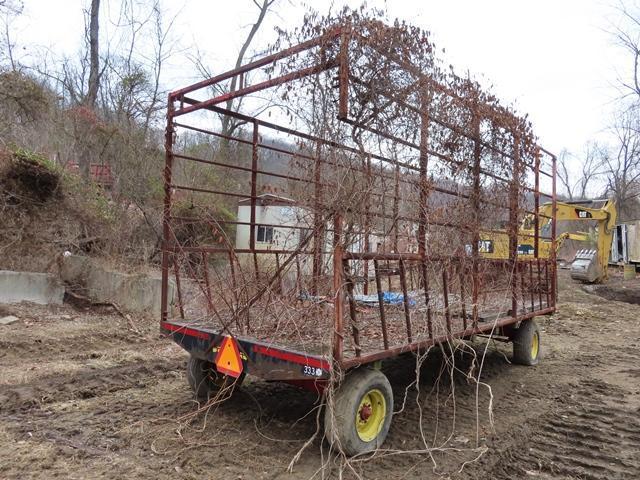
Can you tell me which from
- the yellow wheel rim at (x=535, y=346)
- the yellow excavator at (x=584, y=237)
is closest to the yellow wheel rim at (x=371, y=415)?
the yellow wheel rim at (x=535, y=346)

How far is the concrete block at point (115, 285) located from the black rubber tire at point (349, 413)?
20.3ft

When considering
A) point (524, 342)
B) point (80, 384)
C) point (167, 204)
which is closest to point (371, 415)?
point (167, 204)

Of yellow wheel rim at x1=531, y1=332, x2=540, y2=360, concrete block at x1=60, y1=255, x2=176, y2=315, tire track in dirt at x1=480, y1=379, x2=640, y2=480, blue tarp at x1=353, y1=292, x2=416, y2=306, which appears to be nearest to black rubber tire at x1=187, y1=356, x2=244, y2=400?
blue tarp at x1=353, y1=292, x2=416, y2=306

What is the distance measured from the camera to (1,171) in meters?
8.94

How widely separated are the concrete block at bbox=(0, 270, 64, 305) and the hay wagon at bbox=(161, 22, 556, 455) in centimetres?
496

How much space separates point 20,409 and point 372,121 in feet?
13.1

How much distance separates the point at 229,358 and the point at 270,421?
0.76 metres

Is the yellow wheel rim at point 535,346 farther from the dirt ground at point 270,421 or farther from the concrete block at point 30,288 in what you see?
the concrete block at point 30,288

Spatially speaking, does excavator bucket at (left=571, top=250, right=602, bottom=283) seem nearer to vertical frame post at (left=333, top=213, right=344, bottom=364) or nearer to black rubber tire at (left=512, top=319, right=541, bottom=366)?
black rubber tire at (left=512, top=319, right=541, bottom=366)

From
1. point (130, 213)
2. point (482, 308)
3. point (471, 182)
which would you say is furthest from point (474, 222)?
point (130, 213)

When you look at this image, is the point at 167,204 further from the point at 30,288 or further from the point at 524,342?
the point at 30,288

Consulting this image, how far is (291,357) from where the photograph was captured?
3604 millimetres

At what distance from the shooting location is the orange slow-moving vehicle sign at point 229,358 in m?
3.97

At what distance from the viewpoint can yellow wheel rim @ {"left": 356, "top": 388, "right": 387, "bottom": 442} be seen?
3773mm
